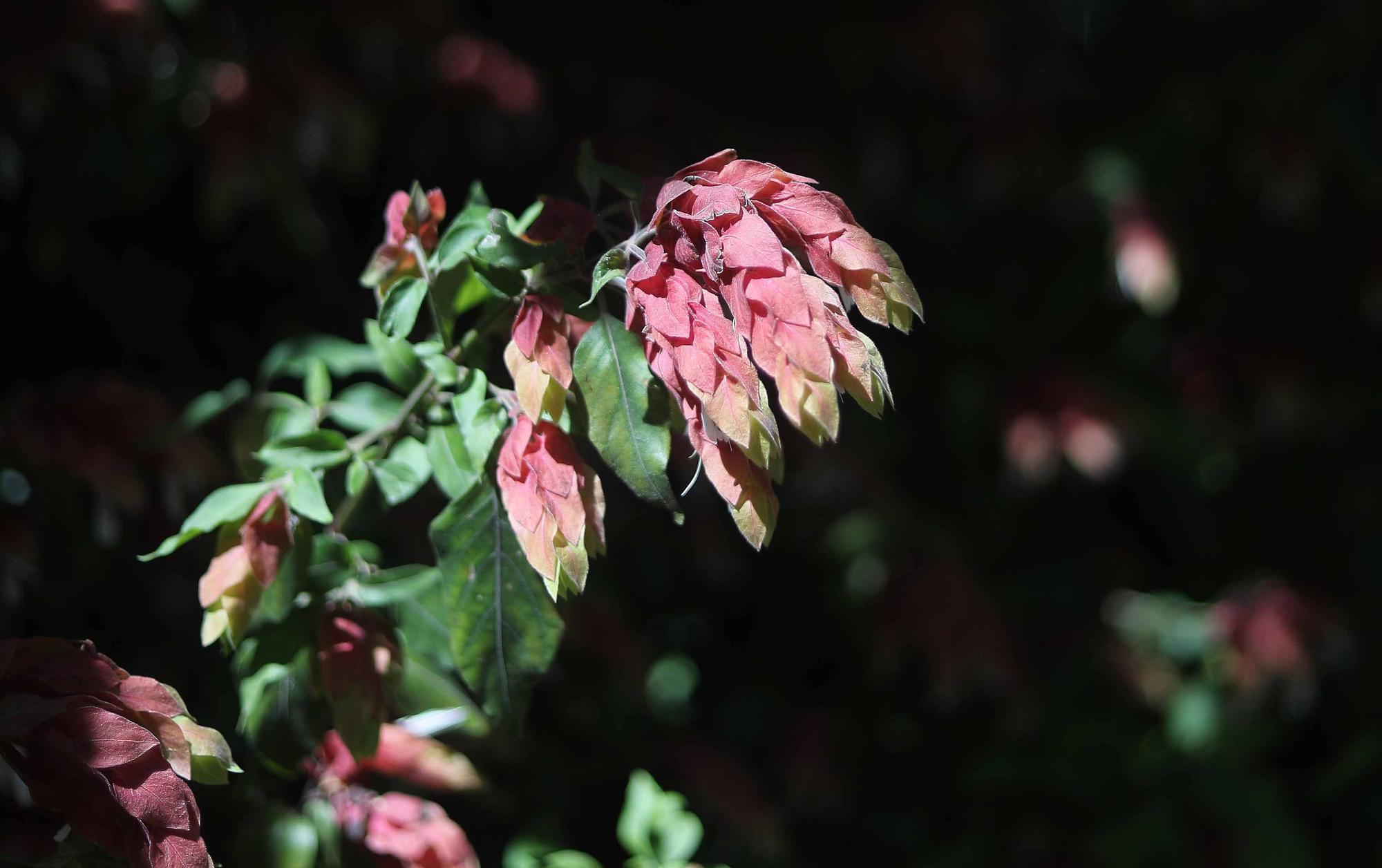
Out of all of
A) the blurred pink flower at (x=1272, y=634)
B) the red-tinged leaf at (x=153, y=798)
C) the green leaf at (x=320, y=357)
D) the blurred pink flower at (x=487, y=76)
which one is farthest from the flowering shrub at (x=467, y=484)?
the blurred pink flower at (x=1272, y=634)

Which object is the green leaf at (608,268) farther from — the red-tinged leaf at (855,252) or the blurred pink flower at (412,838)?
the blurred pink flower at (412,838)

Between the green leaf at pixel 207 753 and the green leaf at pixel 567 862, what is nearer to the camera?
the green leaf at pixel 207 753

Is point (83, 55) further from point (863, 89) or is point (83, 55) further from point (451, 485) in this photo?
point (863, 89)

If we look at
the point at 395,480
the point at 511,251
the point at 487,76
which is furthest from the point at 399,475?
the point at 487,76

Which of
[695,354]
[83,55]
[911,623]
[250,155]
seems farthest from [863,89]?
[695,354]

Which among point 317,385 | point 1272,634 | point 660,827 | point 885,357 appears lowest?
point 1272,634

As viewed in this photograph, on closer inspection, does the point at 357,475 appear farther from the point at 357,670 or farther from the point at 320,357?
the point at 320,357
